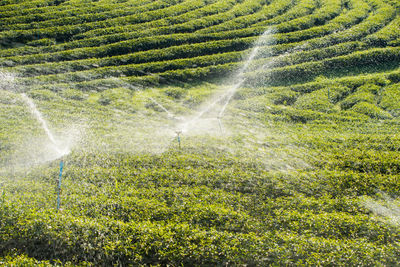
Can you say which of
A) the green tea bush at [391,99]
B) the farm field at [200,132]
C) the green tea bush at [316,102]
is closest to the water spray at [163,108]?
the farm field at [200,132]

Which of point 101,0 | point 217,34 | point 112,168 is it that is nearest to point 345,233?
point 112,168

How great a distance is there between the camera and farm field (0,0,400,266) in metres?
12.6

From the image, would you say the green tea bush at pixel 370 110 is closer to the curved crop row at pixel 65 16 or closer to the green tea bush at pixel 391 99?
the green tea bush at pixel 391 99

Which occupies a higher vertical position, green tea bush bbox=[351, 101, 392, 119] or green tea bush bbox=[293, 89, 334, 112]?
green tea bush bbox=[293, 89, 334, 112]

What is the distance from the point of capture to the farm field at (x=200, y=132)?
12.6 metres

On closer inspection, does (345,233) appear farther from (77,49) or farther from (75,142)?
(77,49)

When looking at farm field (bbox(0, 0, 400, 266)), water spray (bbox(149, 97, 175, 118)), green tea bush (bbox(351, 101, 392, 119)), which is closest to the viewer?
farm field (bbox(0, 0, 400, 266))

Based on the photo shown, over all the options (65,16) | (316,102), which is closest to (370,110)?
(316,102)

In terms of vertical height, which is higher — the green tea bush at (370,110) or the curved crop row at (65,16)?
the curved crop row at (65,16)

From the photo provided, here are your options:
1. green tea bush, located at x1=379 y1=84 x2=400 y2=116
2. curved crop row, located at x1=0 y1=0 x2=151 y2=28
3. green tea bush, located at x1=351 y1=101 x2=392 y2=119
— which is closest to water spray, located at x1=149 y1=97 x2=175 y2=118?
green tea bush, located at x1=351 y1=101 x2=392 y2=119

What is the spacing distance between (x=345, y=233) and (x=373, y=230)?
120 centimetres

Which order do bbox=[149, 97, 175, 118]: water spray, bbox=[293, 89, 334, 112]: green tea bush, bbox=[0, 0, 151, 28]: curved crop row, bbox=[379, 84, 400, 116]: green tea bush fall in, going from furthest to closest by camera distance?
bbox=[0, 0, 151, 28]: curved crop row → bbox=[293, 89, 334, 112]: green tea bush → bbox=[149, 97, 175, 118]: water spray → bbox=[379, 84, 400, 116]: green tea bush

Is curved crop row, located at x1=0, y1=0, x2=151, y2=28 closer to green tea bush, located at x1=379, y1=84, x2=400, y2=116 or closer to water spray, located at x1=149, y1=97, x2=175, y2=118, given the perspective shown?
water spray, located at x1=149, y1=97, x2=175, y2=118

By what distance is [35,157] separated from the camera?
18.0 metres
